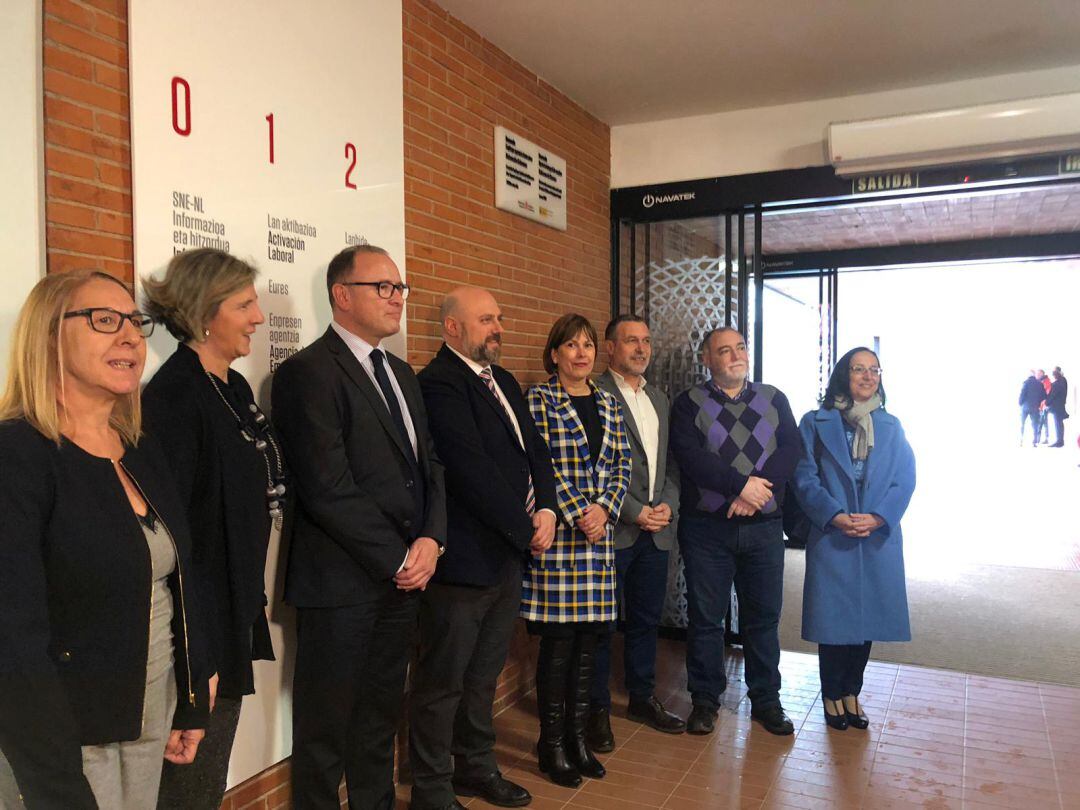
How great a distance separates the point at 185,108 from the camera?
92.6 inches

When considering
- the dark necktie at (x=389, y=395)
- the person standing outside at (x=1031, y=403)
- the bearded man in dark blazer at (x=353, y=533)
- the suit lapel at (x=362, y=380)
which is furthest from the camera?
the person standing outside at (x=1031, y=403)

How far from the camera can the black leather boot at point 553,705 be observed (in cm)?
325

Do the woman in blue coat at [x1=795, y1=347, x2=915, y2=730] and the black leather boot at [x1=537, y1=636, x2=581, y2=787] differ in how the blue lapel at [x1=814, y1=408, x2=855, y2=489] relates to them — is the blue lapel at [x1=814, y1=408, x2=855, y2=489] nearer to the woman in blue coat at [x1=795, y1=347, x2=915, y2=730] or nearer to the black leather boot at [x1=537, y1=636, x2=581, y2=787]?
the woman in blue coat at [x1=795, y1=347, x2=915, y2=730]

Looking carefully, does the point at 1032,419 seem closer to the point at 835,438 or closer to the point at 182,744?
the point at 835,438

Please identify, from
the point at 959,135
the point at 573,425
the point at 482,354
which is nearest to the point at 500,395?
the point at 482,354

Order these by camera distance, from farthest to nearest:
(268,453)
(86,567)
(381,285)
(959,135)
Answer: (959,135) < (381,285) < (268,453) < (86,567)

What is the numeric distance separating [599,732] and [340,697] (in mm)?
1415

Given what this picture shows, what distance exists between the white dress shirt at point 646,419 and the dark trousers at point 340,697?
1406 mm

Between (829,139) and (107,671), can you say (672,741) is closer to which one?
(107,671)

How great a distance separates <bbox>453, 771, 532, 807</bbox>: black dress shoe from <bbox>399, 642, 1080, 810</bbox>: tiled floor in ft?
0.18

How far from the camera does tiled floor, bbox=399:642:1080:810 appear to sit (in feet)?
10.2

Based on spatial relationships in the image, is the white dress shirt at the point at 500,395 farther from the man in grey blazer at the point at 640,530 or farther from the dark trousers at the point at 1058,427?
the dark trousers at the point at 1058,427

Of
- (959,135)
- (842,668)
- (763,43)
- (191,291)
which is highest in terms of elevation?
(763,43)

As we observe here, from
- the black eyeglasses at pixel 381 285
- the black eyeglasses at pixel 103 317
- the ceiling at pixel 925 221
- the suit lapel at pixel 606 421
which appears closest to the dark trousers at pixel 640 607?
the suit lapel at pixel 606 421
